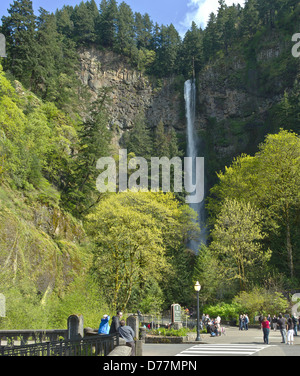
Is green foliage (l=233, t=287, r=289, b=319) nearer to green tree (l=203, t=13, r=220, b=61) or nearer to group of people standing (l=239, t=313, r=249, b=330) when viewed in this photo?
group of people standing (l=239, t=313, r=249, b=330)

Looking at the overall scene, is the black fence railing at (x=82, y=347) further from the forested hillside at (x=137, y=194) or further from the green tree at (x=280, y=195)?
the green tree at (x=280, y=195)

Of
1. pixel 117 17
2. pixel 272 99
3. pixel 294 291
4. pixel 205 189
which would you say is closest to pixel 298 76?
pixel 272 99

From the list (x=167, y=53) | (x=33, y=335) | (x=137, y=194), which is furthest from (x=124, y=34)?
(x=33, y=335)

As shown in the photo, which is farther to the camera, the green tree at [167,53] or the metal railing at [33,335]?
the green tree at [167,53]

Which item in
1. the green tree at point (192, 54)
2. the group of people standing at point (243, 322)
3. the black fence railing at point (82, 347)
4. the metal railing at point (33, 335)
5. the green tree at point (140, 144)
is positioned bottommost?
the group of people standing at point (243, 322)

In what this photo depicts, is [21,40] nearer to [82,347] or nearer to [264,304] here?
[264,304]

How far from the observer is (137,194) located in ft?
141

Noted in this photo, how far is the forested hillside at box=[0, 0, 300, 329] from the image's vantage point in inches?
1222

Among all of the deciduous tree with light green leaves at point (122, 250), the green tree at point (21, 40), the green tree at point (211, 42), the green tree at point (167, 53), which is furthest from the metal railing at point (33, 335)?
the green tree at point (167, 53)

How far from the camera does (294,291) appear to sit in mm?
35938

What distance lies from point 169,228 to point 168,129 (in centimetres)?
3710

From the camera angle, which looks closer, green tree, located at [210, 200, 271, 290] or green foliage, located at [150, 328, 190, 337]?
green foliage, located at [150, 328, 190, 337]

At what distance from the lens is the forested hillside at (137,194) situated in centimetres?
3103

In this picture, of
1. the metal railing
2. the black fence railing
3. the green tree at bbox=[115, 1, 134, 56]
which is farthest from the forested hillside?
the green tree at bbox=[115, 1, 134, 56]
